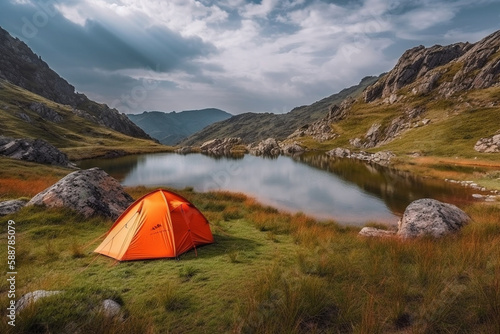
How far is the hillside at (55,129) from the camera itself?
94.1 m

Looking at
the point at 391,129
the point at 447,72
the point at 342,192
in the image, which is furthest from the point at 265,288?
the point at 447,72

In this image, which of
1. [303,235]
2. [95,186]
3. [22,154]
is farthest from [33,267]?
[22,154]

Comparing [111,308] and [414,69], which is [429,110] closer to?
[414,69]

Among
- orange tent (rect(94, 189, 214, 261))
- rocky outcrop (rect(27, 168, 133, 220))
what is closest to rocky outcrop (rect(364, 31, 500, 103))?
orange tent (rect(94, 189, 214, 261))

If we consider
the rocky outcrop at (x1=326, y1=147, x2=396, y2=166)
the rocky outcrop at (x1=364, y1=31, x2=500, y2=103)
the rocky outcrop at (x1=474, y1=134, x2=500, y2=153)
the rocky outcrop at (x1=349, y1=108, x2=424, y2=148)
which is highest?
the rocky outcrop at (x1=364, y1=31, x2=500, y2=103)

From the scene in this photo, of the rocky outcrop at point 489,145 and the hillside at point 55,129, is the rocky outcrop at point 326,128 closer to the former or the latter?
the rocky outcrop at point 489,145

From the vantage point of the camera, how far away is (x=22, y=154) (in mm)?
47688

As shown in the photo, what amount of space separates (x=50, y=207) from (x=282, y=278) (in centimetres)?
1490

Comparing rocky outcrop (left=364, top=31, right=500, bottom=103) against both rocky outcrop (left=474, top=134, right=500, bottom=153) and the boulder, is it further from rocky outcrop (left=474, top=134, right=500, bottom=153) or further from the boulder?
the boulder

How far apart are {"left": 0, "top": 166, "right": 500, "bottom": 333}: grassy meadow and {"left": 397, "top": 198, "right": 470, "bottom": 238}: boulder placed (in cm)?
84

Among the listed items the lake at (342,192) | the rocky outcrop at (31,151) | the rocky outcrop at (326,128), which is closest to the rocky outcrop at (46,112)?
the rocky outcrop at (31,151)

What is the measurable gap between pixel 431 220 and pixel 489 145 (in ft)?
249

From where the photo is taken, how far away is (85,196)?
16.7 meters

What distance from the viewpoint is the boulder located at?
13.7 m
